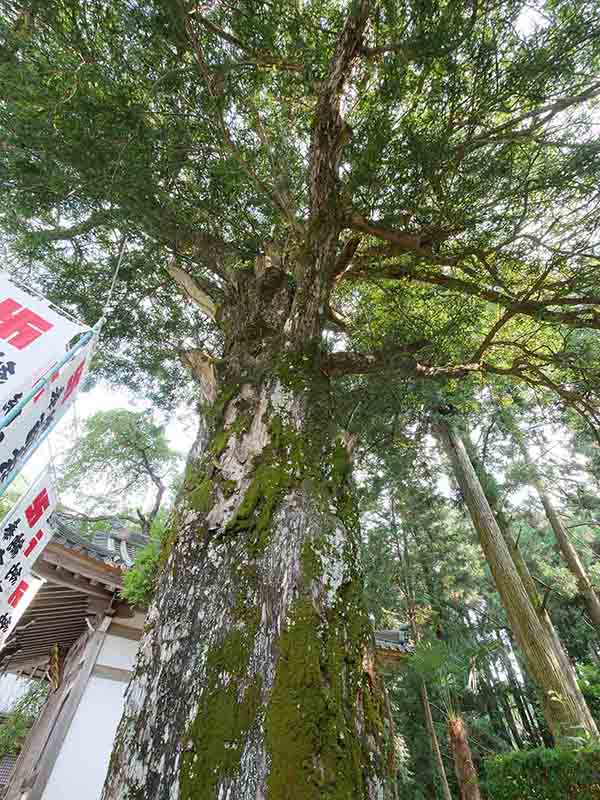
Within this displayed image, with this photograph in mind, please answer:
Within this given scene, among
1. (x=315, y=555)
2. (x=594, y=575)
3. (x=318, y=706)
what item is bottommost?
(x=318, y=706)

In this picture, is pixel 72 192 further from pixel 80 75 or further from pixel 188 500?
pixel 188 500

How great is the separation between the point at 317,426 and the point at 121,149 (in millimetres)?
2828

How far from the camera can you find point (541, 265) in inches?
176

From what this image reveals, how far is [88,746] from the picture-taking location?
4840mm

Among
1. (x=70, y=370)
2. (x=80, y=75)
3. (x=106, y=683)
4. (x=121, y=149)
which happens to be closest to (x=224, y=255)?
(x=121, y=149)

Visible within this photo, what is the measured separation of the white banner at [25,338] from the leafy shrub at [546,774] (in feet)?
20.5

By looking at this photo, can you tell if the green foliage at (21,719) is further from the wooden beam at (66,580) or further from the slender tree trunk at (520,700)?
the slender tree trunk at (520,700)

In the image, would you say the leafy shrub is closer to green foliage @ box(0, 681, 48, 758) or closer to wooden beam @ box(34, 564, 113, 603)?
wooden beam @ box(34, 564, 113, 603)

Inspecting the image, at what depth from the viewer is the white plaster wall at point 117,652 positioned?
5.48 m

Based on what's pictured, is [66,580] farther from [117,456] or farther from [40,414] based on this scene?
[117,456]

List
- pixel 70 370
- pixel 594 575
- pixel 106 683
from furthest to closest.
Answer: pixel 594 575 → pixel 106 683 → pixel 70 370

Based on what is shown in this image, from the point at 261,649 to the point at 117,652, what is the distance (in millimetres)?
5289

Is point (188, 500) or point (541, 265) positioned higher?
point (541, 265)

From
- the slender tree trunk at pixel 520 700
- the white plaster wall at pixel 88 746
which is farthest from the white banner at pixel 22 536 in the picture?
the slender tree trunk at pixel 520 700
